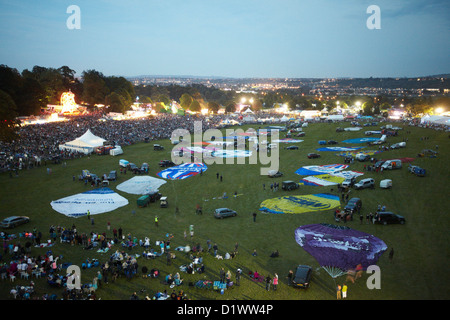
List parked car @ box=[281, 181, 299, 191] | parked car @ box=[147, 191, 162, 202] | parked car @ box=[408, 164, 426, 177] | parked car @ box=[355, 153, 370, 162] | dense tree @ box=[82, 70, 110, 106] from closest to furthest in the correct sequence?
parked car @ box=[147, 191, 162, 202], parked car @ box=[281, 181, 299, 191], parked car @ box=[408, 164, 426, 177], parked car @ box=[355, 153, 370, 162], dense tree @ box=[82, 70, 110, 106]

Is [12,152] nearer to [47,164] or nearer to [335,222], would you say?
[47,164]

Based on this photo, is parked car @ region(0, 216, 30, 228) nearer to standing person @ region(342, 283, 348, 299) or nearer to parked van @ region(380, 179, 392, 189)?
standing person @ region(342, 283, 348, 299)

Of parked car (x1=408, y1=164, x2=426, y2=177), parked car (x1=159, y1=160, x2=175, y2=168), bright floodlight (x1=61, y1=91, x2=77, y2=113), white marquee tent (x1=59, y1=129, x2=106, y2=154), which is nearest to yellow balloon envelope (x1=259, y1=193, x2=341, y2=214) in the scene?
parked car (x1=408, y1=164, x2=426, y2=177)

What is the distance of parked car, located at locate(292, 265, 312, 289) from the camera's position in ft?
49.2

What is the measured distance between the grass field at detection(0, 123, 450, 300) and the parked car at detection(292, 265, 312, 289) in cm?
37

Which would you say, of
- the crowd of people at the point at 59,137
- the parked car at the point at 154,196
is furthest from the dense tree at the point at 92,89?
the parked car at the point at 154,196

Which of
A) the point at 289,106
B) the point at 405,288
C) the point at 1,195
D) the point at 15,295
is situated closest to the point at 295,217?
the point at 405,288

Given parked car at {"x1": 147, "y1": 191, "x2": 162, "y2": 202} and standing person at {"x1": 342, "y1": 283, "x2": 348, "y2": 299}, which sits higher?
parked car at {"x1": 147, "y1": 191, "x2": 162, "y2": 202}

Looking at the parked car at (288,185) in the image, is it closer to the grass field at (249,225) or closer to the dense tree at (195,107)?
the grass field at (249,225)

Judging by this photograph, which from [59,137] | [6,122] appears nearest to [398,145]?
[59,137]

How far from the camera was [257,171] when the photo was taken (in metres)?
37.4

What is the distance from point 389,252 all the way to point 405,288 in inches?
138

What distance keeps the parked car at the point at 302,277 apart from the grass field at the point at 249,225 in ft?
1.22

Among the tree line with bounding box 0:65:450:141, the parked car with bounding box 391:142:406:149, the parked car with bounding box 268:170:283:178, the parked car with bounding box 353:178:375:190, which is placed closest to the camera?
the parked car with bounding box 353:178:375:190
